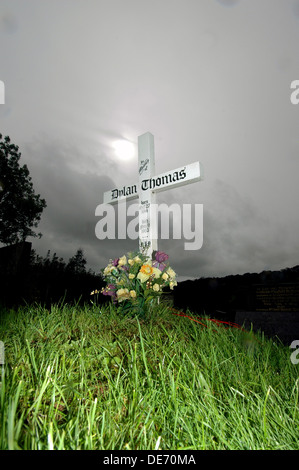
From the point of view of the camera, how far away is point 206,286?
7.57 m

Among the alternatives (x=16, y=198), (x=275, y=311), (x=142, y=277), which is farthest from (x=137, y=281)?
(x=16, y=198)

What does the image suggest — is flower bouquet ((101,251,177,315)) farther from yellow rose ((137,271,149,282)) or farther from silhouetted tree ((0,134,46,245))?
silhouetted tree ((0,134,46,245))

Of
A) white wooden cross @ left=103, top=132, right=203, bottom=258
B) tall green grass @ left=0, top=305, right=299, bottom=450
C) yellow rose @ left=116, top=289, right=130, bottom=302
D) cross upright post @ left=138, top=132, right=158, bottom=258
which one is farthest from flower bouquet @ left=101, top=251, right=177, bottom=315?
cross upright post @ left=138, top=132, right=158, bottom=258

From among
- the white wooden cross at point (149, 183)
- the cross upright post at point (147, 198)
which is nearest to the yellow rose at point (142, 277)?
the white wooden cross at point (149, 183)

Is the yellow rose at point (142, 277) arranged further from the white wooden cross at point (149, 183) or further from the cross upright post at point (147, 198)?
the cross upright post at point (147, 198)

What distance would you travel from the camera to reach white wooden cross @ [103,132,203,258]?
570 cm

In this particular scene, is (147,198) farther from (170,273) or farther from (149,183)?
(170,273)

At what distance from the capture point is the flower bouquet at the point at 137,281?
3754 millimetres

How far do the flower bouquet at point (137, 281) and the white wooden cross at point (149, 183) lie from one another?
141 centimetres

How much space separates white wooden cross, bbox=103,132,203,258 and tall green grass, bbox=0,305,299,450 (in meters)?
2.84
